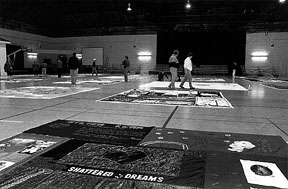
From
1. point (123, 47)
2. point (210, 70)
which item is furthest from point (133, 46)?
point (210, 70)

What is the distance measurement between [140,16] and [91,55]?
9.20m

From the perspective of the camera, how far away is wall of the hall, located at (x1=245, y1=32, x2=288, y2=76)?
93.2 ft

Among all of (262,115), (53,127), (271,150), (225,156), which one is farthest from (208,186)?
(262,115)

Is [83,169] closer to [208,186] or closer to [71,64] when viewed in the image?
[208,186]

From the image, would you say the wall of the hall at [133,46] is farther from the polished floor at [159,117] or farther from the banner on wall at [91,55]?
the polished floor at [159,117]

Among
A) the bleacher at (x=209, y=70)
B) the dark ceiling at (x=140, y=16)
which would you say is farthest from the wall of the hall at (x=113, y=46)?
the bleacher at (x=209, y=70)

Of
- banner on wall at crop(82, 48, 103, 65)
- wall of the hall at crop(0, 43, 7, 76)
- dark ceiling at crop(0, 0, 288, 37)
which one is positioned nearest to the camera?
wall of the hall at crop(0, 43, 7, 76)

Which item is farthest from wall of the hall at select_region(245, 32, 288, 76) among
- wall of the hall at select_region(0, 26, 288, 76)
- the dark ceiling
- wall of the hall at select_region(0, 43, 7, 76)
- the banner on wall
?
wall of the hall at select_region(0, 43, 7, 76)

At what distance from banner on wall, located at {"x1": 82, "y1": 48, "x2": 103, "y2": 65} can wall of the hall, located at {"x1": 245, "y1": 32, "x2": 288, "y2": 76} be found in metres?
18.0

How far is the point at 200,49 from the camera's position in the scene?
30.8m

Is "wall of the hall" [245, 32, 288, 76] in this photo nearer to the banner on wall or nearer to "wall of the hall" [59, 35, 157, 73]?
"wall of the hall" [59, 35, 157, 73]

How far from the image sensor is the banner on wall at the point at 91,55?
33.8 metres

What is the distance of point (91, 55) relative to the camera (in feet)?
112

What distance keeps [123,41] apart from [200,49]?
31.4 ft
